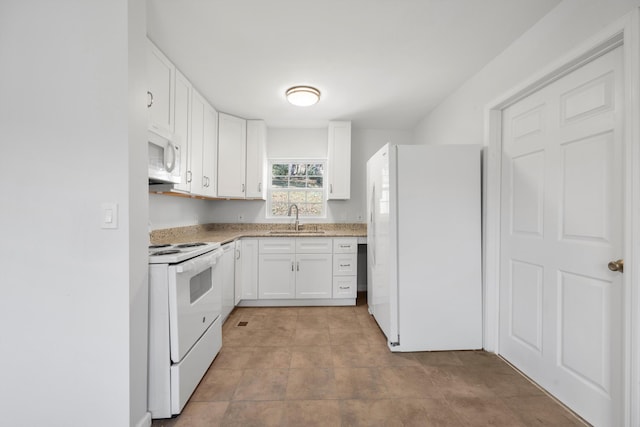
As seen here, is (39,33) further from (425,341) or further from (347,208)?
(347,208)

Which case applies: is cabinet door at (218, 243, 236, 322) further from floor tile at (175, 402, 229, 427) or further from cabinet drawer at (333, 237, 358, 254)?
cabinet drawer at (333, 237, 358, 254)

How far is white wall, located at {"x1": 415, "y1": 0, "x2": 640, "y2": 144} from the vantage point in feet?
4.49

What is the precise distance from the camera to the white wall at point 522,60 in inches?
53.9

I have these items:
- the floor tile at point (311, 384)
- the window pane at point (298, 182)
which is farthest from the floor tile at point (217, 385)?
the window pane at point (298, 182)

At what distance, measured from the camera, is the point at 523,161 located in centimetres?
190

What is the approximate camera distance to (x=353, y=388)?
1723mm

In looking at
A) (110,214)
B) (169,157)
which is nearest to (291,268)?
(169,157)

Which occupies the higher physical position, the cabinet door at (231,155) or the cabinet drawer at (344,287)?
the cabinet door at (231,155)

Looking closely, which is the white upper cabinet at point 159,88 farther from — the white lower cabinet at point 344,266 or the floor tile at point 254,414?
the white lower cabinet at point 344,266

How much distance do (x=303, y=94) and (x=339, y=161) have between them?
3.96 feet

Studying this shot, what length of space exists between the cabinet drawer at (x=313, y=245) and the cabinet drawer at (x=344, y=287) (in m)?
0.37

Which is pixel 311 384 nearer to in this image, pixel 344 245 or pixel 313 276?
pixel 313 276

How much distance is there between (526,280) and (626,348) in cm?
69

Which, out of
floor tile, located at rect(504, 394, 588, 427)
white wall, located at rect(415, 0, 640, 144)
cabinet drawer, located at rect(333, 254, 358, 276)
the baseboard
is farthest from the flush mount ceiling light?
floor tile, located at rect(504, 394, 588, 427)
